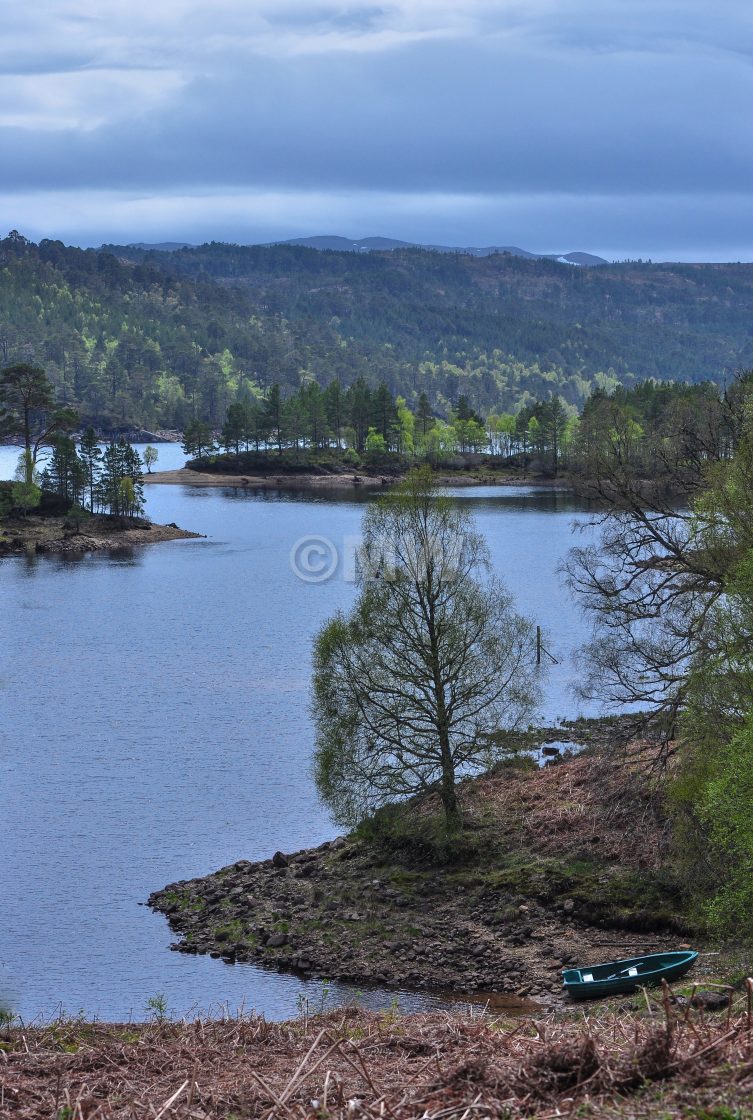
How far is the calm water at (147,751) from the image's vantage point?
2878 centimetres

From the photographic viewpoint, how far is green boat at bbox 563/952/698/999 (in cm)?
2310

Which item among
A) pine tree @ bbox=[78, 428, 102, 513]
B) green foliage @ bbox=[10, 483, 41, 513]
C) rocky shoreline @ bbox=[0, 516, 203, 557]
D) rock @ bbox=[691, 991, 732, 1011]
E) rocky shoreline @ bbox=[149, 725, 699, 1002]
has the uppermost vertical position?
pine tree @ bbox=[78, 428, 102, 513]

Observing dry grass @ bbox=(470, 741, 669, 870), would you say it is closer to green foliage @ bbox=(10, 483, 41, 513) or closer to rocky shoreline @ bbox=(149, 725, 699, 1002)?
rocky shoreline @ bbox=(149, 725, 699, 1002)

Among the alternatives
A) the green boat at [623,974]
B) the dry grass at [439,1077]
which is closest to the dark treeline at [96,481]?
the green boat at [623,974]

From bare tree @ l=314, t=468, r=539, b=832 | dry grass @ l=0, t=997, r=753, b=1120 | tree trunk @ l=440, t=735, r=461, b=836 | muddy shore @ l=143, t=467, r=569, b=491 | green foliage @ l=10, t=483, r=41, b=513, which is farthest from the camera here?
muddy shore @ l=143, t=467, r=569, b=491

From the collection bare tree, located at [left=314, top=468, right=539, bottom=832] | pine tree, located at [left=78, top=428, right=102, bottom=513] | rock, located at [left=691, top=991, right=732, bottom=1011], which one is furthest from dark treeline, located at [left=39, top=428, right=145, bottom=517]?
rock, located at [left=691, top=991, right=732, bottom=1011]

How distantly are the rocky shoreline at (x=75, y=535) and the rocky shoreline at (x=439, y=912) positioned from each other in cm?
8080

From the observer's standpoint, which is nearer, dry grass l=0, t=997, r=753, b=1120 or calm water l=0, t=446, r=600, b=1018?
dry grass l=0, t=997, r=753, b=1120

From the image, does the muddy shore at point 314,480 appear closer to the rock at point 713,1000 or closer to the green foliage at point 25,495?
the green foliage at point 25,495

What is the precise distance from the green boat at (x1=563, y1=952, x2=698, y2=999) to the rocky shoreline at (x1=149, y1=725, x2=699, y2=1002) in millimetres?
1207

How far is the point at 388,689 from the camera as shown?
34.3m

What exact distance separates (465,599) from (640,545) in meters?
4.83

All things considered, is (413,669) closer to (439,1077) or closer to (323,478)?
(439,1077)

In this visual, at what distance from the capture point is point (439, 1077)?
9156mm
